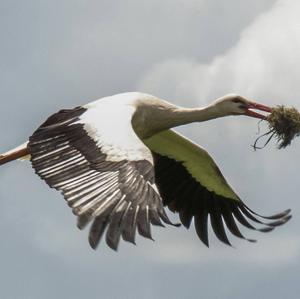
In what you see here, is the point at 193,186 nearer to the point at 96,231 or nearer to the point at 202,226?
the point at 202,226

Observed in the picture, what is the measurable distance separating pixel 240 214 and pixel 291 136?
4.62 feet

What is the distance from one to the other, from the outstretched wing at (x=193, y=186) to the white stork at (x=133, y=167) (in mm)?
12

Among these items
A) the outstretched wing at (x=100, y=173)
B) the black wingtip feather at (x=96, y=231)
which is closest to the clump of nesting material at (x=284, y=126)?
the outstretched wing at (x=100, y=173)

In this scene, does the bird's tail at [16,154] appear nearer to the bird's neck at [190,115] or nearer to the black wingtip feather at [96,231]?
the bird's neck at [190,115]

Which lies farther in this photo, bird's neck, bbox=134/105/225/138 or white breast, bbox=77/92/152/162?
bird's neck, bbox=134/105/225/138

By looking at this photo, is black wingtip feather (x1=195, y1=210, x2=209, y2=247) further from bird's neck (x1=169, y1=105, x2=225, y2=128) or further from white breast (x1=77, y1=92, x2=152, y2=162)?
white breast (x1=77, y1=92, x2=152, y2=162)

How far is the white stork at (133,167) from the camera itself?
12664 millimetres

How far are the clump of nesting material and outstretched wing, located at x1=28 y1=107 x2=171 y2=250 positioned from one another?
7.81 feet

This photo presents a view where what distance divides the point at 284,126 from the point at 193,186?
6.17 feet

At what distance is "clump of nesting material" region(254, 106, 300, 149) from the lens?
16.5 meters

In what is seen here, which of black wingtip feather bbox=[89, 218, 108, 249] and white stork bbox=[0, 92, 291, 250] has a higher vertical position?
white stork bbox=[0, 92, 291, 250]

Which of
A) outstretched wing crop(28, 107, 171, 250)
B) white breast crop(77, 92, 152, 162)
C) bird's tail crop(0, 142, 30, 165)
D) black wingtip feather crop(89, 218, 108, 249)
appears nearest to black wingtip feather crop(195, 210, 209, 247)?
white breast crop(77, 92, 152, 162)

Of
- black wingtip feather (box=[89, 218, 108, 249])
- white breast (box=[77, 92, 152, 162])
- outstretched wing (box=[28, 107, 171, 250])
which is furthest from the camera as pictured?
white breast (box=[77, 92, 152, 162])

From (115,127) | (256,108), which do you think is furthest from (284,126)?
(115,127)
